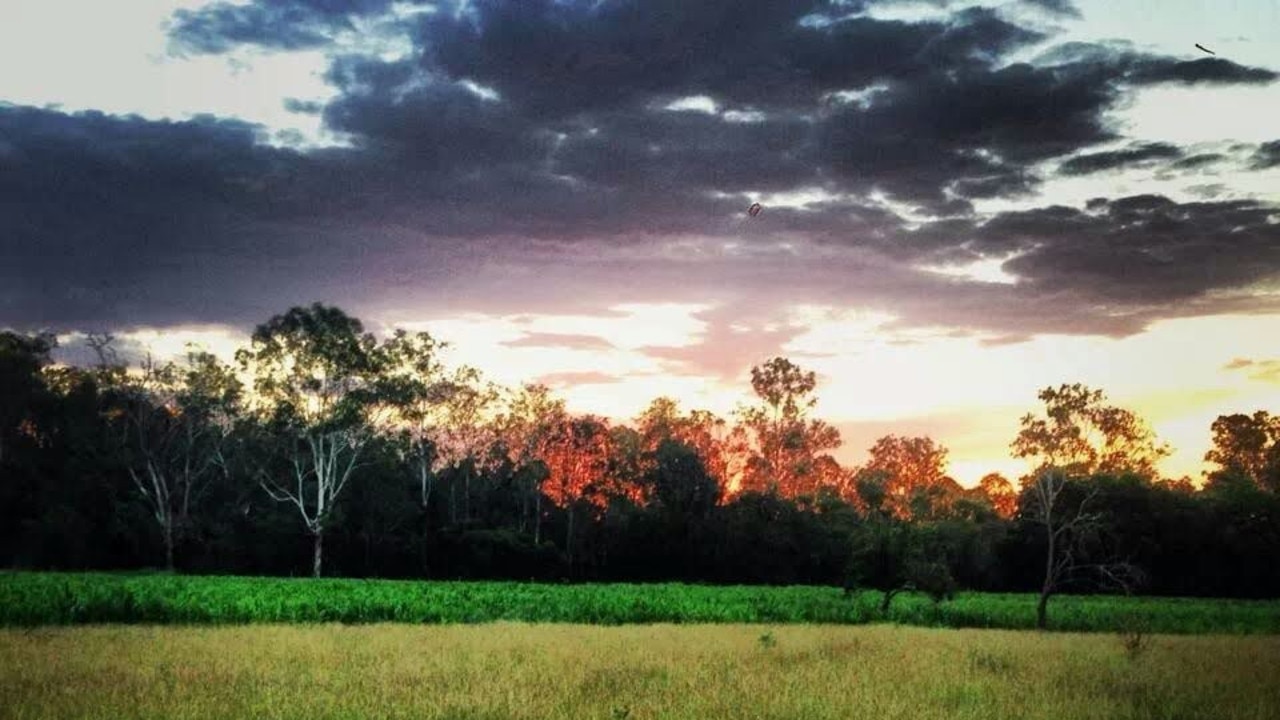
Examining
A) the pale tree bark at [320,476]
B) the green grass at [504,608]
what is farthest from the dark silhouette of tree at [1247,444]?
the pale tree bark at [320,476]

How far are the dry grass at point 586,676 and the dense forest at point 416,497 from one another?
37574mm

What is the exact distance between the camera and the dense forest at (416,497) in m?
64.2

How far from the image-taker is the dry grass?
14930mm

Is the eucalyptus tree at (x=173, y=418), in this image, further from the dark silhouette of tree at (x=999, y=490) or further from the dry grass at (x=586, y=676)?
the dark silhouette of tree at (x=999, y=490)

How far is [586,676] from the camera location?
1842 centimetres

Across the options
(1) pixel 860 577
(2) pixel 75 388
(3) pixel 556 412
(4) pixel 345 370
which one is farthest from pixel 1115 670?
(2) pixel 75 388

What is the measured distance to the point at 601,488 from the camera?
72375mm

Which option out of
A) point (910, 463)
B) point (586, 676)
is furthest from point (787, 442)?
point (586, 676)

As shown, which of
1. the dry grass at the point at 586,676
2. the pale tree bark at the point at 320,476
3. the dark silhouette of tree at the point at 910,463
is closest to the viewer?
the dry grass at the point at 586,676

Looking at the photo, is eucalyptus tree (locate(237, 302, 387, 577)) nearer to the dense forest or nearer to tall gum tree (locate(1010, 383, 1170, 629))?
the dense forest

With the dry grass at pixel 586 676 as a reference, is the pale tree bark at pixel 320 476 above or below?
above

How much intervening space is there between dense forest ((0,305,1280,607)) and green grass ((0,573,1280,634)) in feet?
63.7

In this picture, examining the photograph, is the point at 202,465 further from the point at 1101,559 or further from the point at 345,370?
the point at 1101,559

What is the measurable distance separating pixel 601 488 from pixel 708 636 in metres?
44.2
